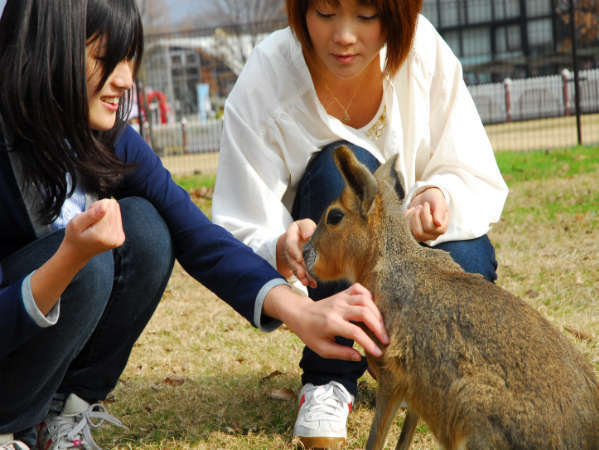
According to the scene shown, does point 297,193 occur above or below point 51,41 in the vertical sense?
below

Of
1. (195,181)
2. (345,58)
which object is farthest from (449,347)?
(195,181)

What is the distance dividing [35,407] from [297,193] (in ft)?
4.02

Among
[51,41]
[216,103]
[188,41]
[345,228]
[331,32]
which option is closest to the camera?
[51,41]

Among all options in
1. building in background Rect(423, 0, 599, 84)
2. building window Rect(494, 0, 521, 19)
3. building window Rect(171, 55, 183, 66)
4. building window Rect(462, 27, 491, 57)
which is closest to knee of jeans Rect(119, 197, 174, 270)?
building window Rect(171, 55, 183, 66)

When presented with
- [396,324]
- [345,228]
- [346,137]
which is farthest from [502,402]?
[346,137]

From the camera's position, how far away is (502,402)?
71.4 inches

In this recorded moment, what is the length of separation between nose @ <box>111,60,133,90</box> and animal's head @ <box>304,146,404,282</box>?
2.19 ft

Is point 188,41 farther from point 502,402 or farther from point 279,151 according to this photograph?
point 502,402

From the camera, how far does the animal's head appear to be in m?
2.19

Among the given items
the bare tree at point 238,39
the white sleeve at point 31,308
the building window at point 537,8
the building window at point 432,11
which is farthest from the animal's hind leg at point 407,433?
the building window at point 537,8

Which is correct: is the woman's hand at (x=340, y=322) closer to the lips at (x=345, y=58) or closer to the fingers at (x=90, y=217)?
the fingers at (x=90, y=217)

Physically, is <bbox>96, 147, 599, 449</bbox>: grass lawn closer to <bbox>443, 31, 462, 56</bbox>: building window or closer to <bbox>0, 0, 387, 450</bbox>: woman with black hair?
<bbox>0, 0, 387, 450</bbox>: woman with black hair

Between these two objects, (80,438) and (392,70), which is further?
(392,70)

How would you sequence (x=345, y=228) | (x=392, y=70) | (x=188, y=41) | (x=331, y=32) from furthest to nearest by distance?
(x=188, y=41) < (x=392, y=70) < (x=331, y=32) < (x=345, y=228)
